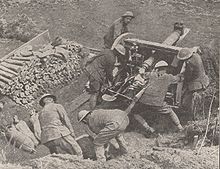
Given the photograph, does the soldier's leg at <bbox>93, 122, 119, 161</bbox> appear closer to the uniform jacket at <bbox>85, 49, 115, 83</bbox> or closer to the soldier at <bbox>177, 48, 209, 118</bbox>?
the uniform jacket at <bbox>85, 49, 115, 83</bbox>

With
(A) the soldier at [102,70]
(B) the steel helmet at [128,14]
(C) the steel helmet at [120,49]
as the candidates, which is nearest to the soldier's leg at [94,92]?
(A) the soldier at [102,70]

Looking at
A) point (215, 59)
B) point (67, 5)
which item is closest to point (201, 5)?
point (215, 59)

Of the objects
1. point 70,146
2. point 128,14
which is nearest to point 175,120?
point 70,146

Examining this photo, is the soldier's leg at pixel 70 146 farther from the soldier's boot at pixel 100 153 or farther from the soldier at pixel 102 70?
the soldier at pixel 102 70

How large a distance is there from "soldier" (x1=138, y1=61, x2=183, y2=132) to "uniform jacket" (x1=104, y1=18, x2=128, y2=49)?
1.28 m

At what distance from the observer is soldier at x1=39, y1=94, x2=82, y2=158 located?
27.3ft

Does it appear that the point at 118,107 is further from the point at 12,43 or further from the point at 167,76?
the point at 12,43

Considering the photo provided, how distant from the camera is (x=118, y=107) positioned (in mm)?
8766

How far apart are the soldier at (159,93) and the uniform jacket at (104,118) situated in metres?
0.49

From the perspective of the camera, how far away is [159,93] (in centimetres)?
854

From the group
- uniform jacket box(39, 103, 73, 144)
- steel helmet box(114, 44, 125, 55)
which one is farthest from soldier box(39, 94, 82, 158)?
steel helmet box(114, 44, 125, 55)

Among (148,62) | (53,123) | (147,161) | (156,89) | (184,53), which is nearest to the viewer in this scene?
(147,161)

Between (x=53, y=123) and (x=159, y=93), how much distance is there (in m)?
1.60

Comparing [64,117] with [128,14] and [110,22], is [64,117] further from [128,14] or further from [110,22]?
[110,22]
